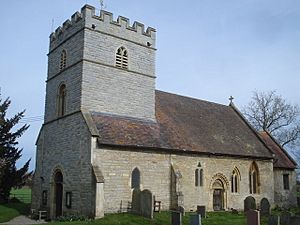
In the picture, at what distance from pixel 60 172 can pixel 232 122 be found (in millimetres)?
16962

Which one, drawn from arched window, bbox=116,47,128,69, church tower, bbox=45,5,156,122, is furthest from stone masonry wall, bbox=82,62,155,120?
arched window, bbox=116,47,128,69

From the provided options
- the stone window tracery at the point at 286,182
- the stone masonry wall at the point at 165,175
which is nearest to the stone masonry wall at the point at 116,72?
the stone masonry wall at the point at 165,175

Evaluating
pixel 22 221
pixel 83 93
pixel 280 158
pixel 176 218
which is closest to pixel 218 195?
pixel 280 158

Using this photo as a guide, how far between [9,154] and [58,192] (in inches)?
494

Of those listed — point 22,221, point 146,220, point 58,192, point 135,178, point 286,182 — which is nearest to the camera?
point 146,220

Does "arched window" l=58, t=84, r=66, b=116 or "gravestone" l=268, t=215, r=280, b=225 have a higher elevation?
"arched window" l=58, t=84, r=66, b=116

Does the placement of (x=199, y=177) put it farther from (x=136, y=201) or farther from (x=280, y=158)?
(x=280, y=158)

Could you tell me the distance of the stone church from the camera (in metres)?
21.1

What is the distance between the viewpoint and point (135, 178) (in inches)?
874

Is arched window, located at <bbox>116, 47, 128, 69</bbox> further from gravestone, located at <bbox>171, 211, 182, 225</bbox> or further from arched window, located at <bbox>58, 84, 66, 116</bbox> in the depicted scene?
gravestone, located at <bbox>171, 211, 182, 225</bbox>

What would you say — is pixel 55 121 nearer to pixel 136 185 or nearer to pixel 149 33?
pixel 136 185

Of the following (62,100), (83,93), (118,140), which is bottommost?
(118,140)

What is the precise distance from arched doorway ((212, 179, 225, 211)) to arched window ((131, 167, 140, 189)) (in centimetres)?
695

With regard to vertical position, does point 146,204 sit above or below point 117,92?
below
